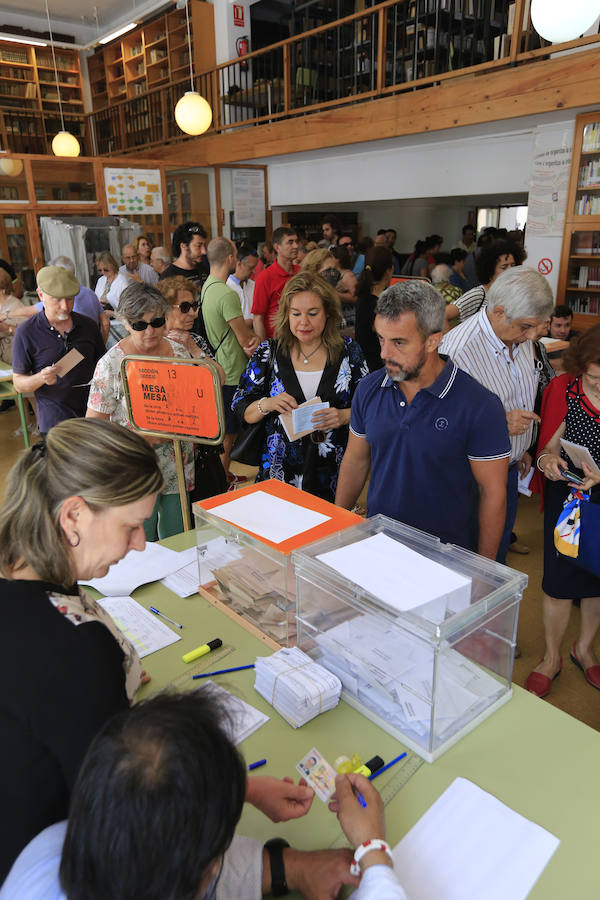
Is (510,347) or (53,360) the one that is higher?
(510,347)

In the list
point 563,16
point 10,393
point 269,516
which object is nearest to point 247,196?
point 10,393

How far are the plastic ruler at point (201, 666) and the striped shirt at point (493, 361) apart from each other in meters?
1.50

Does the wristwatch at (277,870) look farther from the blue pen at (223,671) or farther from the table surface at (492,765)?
the blue pen at (223,671)

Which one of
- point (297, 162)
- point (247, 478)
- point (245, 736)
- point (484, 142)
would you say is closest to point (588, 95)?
point (484, 142)

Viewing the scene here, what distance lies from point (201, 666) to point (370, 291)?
3.64 m

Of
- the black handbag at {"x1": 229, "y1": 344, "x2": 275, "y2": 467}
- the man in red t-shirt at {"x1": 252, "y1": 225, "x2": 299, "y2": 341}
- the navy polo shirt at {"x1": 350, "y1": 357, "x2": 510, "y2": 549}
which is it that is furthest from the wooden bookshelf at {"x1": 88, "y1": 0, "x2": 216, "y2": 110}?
the navy polo shirt at {"x1": 350, "y1": 357, "x2": 510, "y2": 549}

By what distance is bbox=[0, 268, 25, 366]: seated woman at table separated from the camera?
16.1 feet

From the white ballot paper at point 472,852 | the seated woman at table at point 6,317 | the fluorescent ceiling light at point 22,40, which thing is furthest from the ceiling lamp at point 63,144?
the white ballot paper at point 472,852

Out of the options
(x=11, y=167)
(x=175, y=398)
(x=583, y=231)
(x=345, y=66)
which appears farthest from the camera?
(x=345, y=66)

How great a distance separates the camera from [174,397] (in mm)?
1931

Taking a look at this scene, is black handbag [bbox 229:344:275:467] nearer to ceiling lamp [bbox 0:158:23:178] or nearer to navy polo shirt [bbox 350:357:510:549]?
navy polo shirt [bbox 350:357:510:549]

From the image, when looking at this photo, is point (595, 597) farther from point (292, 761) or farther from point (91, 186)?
point (91, 186)

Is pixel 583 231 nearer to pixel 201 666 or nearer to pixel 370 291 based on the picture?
pixel 370 291

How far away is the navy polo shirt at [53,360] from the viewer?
325 centimetres
